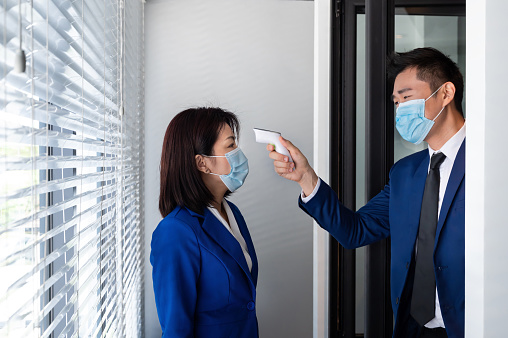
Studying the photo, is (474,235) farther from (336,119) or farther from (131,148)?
(131,148)

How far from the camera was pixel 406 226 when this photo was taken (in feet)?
4.67

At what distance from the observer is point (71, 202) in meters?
0.95

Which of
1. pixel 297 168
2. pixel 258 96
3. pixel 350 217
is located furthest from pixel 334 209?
pixel 258 96

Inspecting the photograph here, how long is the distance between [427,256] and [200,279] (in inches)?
30.5

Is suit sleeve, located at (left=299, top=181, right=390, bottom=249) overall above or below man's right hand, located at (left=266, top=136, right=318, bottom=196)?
below

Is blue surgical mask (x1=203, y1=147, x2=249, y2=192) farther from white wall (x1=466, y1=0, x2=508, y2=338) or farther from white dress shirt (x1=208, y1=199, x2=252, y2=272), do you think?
white wall (x1=466, y1=0, x2=508, y2=338)

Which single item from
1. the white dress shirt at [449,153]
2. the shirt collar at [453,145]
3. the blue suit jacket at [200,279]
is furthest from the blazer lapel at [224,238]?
the shirt collar at [453,145]

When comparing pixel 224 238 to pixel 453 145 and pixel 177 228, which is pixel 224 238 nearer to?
pixel 177 228

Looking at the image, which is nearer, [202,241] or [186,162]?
[202,241]

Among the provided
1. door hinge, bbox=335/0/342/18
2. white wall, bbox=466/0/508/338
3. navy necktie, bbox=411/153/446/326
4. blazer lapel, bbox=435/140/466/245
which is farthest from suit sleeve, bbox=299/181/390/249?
door hinge, bbox=335/0/342/18

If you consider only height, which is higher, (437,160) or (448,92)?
(448,92)

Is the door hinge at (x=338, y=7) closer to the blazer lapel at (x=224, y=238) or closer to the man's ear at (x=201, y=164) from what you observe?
the man's ear at (x=201, y=164)

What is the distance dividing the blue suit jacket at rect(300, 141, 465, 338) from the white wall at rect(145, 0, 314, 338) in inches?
46.0

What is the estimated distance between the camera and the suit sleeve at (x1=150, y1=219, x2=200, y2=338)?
1.29m
